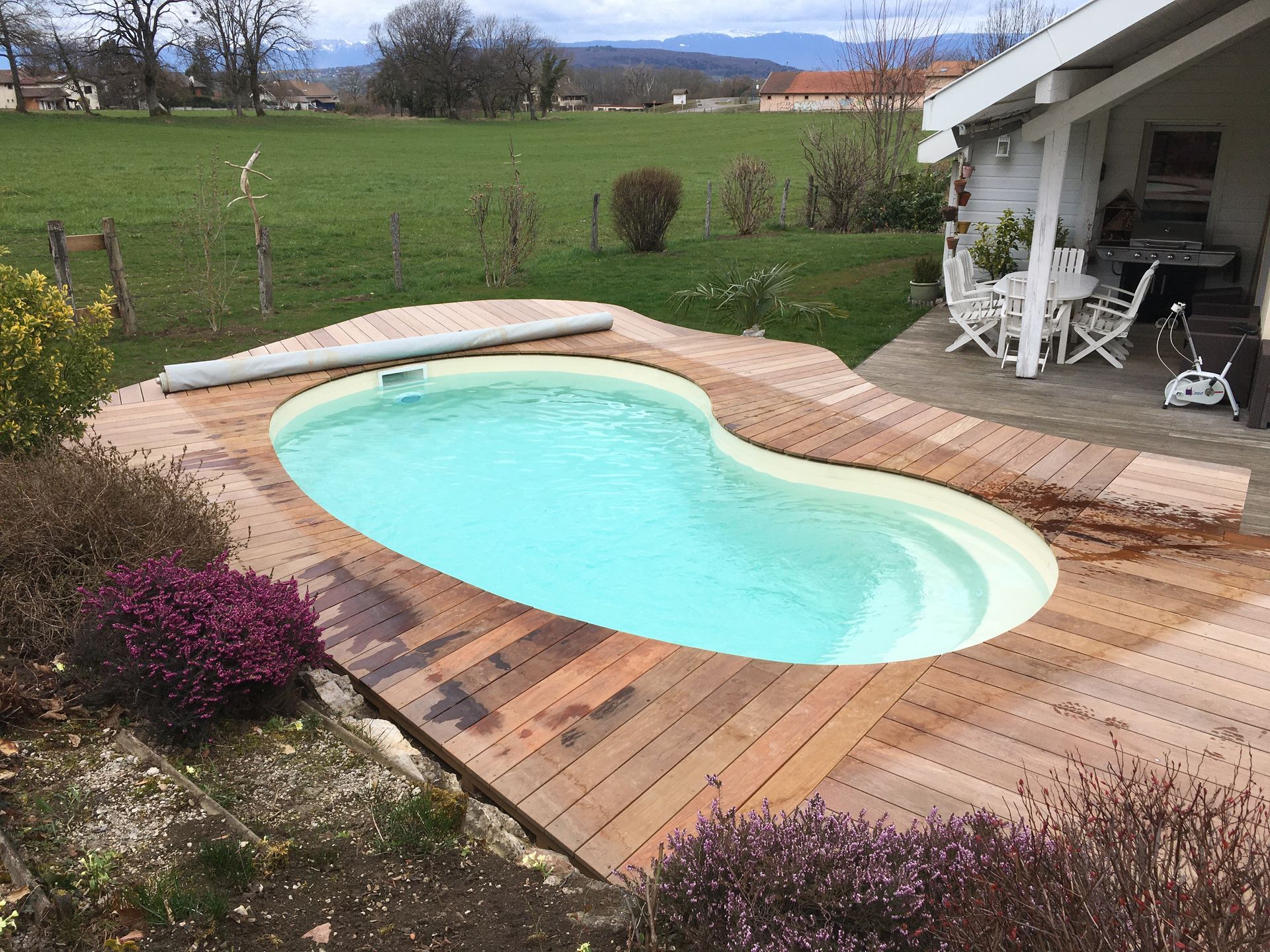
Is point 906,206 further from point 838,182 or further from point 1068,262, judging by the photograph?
point 1068,262

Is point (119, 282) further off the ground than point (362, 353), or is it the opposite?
point (119, 282)

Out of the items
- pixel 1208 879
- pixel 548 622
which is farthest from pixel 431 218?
pixel 1208 879

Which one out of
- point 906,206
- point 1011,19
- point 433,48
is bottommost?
point 906,206

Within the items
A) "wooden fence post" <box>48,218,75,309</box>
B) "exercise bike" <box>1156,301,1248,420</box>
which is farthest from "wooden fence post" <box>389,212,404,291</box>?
"exercise bike" <box>1156,301,1248,420</box>

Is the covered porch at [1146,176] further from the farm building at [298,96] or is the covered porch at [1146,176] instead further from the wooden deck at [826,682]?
the farm building at [298,96]

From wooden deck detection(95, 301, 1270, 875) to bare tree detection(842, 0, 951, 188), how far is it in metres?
13.8

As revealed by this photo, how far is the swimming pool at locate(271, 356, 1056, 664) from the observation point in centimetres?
472

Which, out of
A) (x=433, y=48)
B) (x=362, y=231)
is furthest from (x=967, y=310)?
(x=433, y=48)

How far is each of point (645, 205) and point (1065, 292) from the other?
750 centimetres

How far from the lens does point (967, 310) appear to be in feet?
28.6

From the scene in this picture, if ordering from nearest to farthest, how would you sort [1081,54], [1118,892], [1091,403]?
[1118,892] → [1081,54] → [1091,403]

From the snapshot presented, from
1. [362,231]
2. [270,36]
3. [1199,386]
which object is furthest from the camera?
[270,36]

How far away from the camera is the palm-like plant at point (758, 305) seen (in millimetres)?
9086

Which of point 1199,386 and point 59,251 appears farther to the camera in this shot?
point 59,251
